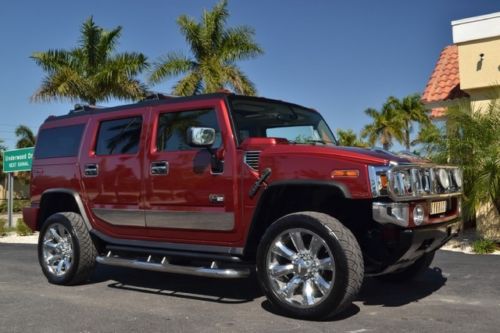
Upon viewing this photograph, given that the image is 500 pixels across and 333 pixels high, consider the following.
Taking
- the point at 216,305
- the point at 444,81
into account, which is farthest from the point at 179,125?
the point at 444,81

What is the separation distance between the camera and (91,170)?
22.0 ft

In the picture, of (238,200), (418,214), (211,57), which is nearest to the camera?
(418,214)

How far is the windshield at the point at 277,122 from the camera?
5797mm

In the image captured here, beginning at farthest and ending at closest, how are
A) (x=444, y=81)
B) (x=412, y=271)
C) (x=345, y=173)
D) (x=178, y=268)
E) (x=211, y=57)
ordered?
(x=211, y=57) → (x=444, y=81) → (x=412, y=271) → (x=178, y=268) → (x=345, y=173)

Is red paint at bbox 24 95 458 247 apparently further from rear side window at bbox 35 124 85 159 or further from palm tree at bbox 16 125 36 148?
palm tree at bbox 16 125 36 148

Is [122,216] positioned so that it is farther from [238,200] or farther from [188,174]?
[238,200]

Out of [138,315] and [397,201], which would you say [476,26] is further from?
[138,315]

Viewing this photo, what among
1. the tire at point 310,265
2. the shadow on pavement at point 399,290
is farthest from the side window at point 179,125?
the shadow on pavement at point 399,290

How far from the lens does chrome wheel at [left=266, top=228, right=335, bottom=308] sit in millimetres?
4867

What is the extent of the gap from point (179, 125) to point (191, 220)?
1.05 m

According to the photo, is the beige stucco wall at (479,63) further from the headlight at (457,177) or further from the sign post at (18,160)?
the sign post at (18,160)

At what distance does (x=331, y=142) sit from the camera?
6.53m

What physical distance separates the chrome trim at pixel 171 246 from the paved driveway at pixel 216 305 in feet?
1.75

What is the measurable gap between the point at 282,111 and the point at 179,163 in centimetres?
137
